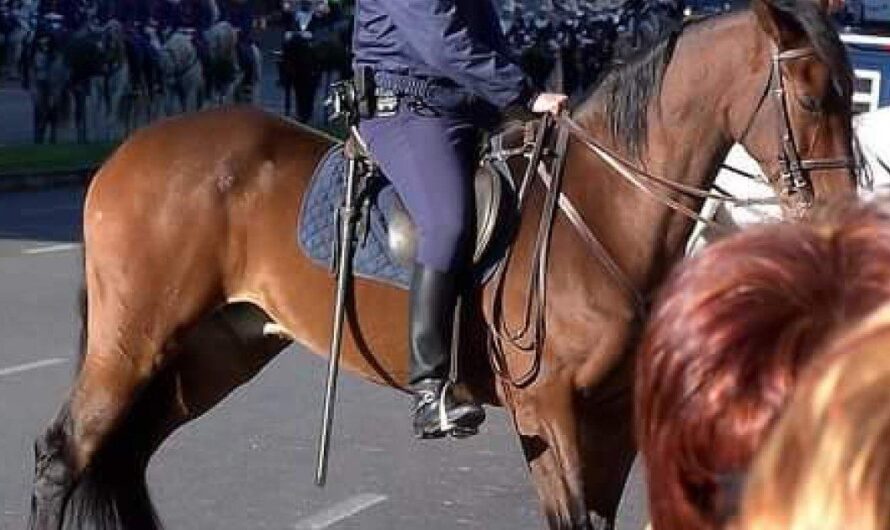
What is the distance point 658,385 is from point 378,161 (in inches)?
180

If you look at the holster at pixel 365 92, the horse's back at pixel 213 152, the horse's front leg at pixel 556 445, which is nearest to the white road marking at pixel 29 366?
the horse's back at pixel 213 152

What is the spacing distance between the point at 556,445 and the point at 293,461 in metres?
3.22

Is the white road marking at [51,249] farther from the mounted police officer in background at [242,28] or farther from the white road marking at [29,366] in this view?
the mounted police officer in background at [242,28]

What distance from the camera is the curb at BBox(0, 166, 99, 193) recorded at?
22797mm

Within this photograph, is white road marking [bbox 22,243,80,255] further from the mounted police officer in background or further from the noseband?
the mounted police officer in background

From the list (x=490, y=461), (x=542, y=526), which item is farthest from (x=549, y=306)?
(x=490, y=461)

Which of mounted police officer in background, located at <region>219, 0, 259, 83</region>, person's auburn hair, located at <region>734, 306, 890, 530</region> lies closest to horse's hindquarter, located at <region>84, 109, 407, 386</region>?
person's auburn hair, located at <region>734, 306, 890, 530</region>

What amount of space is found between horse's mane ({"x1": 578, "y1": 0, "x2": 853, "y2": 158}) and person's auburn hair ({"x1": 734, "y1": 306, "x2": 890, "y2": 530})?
4609 mm

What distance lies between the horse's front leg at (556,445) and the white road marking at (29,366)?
5.27 metres

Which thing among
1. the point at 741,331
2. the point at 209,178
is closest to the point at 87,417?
the point at 209,178

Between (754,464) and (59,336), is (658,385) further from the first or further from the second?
(59,336)

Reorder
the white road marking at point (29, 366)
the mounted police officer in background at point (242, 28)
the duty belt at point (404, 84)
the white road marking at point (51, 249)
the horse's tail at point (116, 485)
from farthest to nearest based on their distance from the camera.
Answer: the mounted police officer in background at point (242, 28), the white road marking at point (51, 249), the white road marking at point (29, 366), the horse's tail at point (116, 485), the duty belt at point (404, 84)

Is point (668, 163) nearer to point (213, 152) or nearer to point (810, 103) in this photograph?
point (810, 103)

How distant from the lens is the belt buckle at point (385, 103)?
20.2 feet
